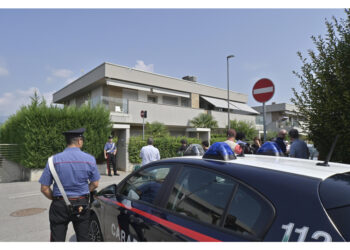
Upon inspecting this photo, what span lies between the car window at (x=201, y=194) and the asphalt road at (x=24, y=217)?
3.06 metres

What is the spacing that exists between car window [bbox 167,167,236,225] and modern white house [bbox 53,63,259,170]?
37.8 feet

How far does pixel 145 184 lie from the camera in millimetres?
2723

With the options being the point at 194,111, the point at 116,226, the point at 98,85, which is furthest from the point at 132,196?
the point at 194,111

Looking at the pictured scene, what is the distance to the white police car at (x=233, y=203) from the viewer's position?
1345 mm

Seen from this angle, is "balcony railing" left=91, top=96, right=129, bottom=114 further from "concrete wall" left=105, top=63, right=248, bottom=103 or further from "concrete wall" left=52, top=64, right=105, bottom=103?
"concrete wall" left=52, top=64, right=105, bottom=103

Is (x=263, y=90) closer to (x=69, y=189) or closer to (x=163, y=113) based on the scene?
(x=69, y=189)

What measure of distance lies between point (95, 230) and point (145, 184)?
1.19 m

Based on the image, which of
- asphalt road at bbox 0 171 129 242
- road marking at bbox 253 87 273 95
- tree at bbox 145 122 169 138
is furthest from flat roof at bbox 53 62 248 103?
road marking at bbox 253 87 273 95

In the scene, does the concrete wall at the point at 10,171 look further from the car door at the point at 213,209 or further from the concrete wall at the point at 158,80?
the car door at the point at 213,209

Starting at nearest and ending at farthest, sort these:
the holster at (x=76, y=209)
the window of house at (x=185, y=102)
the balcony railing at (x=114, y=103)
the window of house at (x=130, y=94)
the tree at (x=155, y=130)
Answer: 1. the holster at (x=76, y=209)
2. the balcony railing at (x=114, y=103)
3. the tree at (x=155, y=130)
4. the window of house at (x=130, y=94)
5. the window of house at (x=185, y=102)

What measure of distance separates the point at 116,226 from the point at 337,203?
219cm

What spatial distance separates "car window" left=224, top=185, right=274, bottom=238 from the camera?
1.47 meters

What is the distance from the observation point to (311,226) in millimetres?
1295

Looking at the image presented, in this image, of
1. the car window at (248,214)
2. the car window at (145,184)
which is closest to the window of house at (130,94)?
the car window at (145,184)
